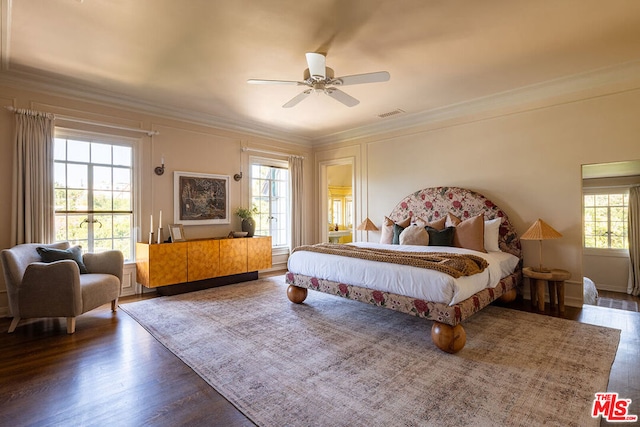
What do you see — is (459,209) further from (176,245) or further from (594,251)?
(176,245)

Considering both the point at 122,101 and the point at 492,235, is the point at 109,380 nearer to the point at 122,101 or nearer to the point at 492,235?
the point at 122,101

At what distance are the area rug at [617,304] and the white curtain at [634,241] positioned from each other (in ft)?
2.83

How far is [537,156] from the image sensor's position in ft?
13.9

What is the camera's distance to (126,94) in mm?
4363

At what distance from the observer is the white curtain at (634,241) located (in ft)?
18.2

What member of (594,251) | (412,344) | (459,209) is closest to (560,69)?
(459,209)

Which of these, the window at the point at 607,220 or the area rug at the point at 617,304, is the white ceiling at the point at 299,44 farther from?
the window at the point at 607,220

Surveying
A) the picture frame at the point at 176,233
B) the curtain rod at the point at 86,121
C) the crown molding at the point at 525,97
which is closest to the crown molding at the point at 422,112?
the crown molding at the point at 525,97

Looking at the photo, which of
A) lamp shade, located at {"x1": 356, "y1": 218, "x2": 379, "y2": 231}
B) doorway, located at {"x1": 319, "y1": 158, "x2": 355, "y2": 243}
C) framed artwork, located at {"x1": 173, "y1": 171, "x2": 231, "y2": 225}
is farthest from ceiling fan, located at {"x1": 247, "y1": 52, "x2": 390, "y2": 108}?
doorway, located at {"x1": 319, "y1": 158, "x2": 355, "y2": 243}

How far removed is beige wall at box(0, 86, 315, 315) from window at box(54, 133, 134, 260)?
182 millimetres

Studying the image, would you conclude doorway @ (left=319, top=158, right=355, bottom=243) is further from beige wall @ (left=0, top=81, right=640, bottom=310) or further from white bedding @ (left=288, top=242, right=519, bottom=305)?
white bedding @ (left=288, top=242, right=519, bottom=305)

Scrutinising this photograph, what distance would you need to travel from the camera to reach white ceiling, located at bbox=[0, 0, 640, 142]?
8.21ft

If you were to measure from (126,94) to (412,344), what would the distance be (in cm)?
481

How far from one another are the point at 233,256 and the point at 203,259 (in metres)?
0.53
